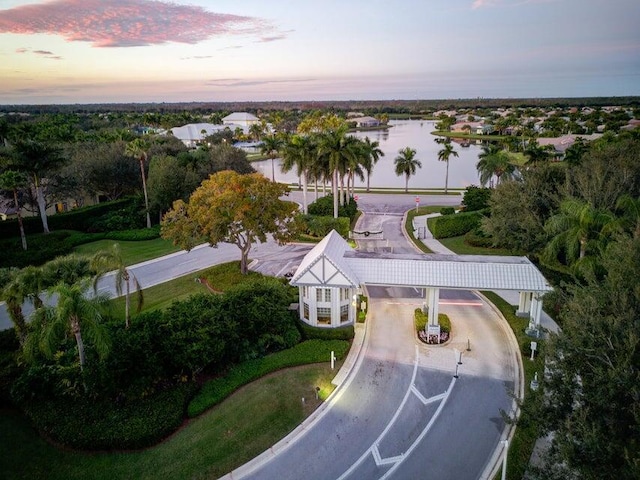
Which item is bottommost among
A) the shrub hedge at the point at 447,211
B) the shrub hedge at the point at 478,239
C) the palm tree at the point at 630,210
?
the shrub hedge at the point at 478,239

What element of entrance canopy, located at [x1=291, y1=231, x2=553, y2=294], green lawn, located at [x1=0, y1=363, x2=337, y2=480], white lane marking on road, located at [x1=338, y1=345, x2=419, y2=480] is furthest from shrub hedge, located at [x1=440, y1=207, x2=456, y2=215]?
green lawn, located at [x1=0, y1=363, x2=337, y2=480]

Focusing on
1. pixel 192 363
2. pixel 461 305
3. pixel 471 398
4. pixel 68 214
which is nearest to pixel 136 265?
pixel 68 214

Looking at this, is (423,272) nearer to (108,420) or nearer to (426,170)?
(108,420)

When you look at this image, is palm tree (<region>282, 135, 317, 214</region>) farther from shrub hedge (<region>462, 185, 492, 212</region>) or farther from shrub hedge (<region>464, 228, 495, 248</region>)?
shrub hedge (<region>462, 185, 492, 212</region>)

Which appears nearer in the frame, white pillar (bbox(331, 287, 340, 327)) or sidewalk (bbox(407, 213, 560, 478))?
sidewalk (bbox(407, 213, 560, 478))

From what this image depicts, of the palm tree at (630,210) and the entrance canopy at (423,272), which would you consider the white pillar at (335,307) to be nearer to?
the entrance canopy at (423,272)

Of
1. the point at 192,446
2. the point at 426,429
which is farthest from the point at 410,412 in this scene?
the point at 192,446

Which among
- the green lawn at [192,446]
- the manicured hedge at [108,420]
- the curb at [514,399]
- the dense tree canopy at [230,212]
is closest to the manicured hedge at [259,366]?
the green lawn at [192,446]

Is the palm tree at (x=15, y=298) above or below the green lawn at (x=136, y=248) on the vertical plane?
above
